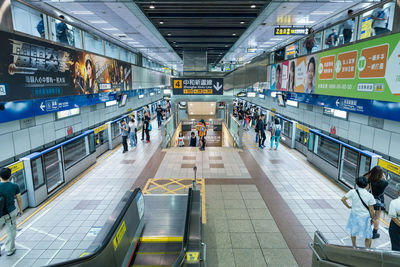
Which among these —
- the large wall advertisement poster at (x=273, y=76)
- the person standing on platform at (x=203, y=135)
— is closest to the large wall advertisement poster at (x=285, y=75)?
the large wall advertisement poster at (x=273, y=76)

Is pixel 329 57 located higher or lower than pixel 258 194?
higher

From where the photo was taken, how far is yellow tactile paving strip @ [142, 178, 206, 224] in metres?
7.33

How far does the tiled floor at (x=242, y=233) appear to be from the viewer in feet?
14.4

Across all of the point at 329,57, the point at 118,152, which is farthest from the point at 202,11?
the point at 118,152

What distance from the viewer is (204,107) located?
27.0 metres

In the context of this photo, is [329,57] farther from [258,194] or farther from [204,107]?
[204,107]

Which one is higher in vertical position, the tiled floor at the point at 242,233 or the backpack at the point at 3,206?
the backpack at the point at 3,206

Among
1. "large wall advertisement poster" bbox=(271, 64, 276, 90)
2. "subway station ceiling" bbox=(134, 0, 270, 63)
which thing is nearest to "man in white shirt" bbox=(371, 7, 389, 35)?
"subway station ceiling" bbox=(134, 0, 270, 63)

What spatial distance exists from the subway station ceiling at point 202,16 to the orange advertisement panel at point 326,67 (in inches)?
110

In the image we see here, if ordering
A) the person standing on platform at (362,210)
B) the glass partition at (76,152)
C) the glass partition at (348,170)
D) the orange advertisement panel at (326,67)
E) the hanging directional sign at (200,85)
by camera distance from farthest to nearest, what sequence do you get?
the hanging directional sign at (200,85)
the glass partition at (76,152)
the glass partition at (348,170)
the orange advertisement panel at (326,67)
the person standing on platform at (362,210)

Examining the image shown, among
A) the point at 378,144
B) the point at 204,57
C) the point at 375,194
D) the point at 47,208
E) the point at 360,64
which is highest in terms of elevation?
the point at 204,57

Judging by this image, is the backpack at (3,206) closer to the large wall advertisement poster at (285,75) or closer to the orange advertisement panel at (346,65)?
the orange advertisement panel at (346,65)

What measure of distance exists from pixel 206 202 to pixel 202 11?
266 inches

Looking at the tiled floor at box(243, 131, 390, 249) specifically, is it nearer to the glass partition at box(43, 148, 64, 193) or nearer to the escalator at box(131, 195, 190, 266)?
the escalator at box(131, 195, 190, 266)
